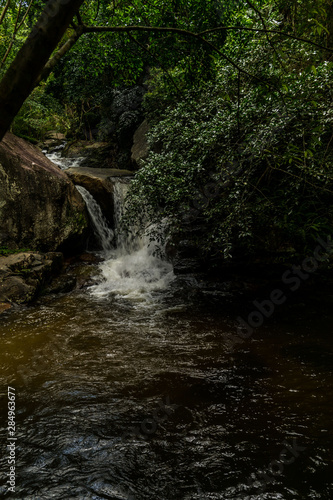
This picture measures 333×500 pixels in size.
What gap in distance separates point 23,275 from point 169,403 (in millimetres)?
4798

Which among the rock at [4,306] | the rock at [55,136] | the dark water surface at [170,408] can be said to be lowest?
the rock at [4,306]

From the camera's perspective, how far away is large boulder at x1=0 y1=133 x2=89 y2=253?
7414 millimetres

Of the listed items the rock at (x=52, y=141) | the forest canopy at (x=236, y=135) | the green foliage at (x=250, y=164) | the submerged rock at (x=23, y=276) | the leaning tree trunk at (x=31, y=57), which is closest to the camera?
the leaning tree trunk at (x=31, y=57)

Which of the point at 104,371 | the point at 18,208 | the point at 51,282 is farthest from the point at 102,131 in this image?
the point at 104,371

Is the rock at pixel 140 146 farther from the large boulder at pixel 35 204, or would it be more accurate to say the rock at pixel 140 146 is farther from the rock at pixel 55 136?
the rock at pixel 55 136

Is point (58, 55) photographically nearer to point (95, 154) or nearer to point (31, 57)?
point (31, 57)

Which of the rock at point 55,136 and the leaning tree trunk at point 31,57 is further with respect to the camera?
the rock at point 55,136

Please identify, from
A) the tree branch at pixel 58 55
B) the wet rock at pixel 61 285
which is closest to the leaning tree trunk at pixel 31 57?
the tree branch at pixel 58 55

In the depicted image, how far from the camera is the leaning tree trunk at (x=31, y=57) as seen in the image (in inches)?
50.6

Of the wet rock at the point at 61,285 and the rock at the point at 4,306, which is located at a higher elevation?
the wet rock at the point at 61,285

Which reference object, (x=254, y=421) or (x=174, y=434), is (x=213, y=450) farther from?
(x=254, y=421)

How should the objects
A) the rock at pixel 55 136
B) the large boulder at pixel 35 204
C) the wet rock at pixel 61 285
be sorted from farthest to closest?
1. the rock at pixel 55 136
2. the large boulder at pixel 35 204
3. the wet rock at pixel 61 285

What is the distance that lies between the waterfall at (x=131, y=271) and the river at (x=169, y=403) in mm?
1126

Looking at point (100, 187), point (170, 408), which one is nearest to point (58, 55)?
point (170, 408)
